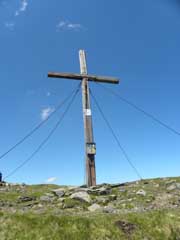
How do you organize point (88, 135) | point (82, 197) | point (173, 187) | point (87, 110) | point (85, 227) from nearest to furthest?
point (85, 227), point (82, 197), point (173, 187), point (88, 135), point (87, 110)

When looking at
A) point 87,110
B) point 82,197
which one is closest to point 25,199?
point 82,197

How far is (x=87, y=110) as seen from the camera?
60.5 feet

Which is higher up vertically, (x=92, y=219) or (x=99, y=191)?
(x=99, y=191)

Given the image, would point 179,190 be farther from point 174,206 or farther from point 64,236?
point 64,236

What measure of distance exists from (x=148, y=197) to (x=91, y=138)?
17.5ft

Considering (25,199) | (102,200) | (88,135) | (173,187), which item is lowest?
(102,200)

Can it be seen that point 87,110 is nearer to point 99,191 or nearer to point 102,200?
point 99,191

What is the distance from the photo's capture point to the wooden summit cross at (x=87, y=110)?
17.5 metres

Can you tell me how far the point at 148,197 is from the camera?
13.9m

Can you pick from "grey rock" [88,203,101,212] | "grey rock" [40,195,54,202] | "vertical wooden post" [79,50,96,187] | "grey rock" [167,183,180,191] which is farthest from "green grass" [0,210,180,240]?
"vertical wooden post" [79,50,96,187]

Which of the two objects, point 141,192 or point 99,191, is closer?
point 141,192

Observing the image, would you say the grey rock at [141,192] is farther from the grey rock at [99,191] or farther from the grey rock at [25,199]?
the grey rock at [25,199]

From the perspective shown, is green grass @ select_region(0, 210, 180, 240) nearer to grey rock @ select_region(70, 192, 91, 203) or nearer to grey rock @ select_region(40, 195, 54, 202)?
grey rock @ select_region(70, 192, 91, 203)

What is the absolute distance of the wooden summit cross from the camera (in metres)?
17.5
